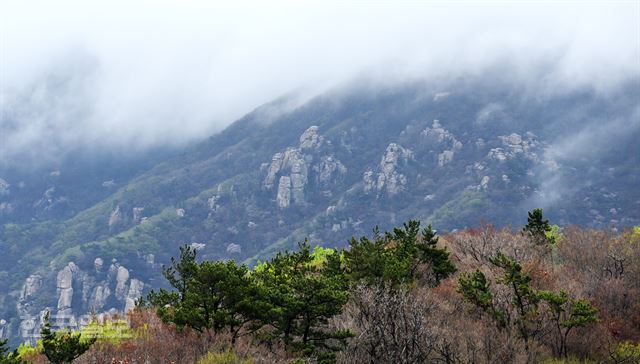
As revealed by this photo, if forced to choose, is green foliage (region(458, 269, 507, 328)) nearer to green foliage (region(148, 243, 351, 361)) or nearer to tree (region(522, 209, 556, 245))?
green foliage (region(148, 243, 351, 361))

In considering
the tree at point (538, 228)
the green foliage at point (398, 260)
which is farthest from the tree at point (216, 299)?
the tree at point (538, 228)

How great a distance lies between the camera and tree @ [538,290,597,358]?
107 ft

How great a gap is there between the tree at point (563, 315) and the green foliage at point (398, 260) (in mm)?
10710

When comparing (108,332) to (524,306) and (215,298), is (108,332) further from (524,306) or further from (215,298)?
(524,306)

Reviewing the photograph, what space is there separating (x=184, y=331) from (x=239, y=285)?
511 centimetres

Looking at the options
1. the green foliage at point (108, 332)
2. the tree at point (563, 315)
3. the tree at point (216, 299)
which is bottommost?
the tree at point (563, 315)

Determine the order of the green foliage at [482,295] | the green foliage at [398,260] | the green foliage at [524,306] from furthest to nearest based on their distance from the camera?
the green foliage at [398,260]
the green foliage at [482,295]
the green foliage at [524,306]

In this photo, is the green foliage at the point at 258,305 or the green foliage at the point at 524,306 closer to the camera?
the green foliage at the point at 258,305

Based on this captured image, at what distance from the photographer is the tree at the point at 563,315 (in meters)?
32.7

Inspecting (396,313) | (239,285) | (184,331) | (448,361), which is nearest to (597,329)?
(448,361)

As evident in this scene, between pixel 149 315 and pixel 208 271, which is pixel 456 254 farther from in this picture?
pixel 208 271

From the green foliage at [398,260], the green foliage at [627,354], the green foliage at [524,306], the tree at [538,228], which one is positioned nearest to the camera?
the green foliage at [524,306]

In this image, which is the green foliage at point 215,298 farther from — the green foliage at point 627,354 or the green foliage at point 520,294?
the green foliage at point 627,354

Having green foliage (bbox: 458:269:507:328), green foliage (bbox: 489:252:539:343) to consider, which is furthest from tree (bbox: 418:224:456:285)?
green foliage (bbox: 458:269:507:328)
